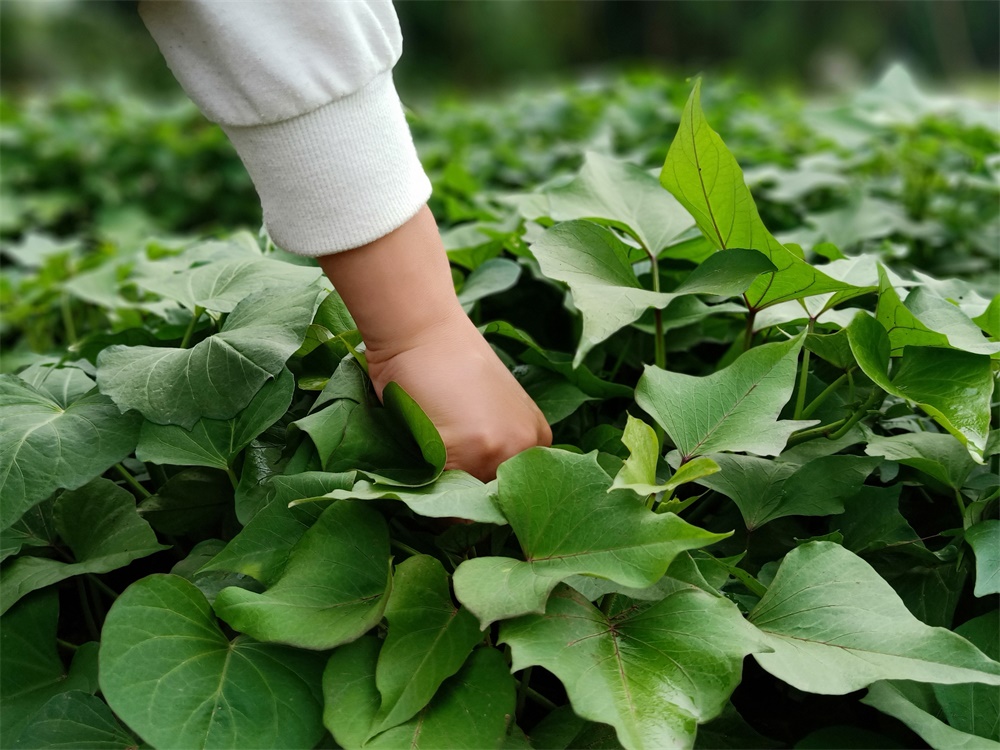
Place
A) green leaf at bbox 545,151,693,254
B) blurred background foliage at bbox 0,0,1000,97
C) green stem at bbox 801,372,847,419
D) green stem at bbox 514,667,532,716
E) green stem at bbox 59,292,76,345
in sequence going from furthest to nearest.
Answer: blurred background foliage at bbox 0,0,1000,97, green stem at bbox 59,292,76,345, green leaf at bbox 545,151,693,254, green stem at bbox 801,372,847,419, green stem at bbox 514,667,532,716

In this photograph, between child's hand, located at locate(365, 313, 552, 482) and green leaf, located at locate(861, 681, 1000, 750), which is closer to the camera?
green leaf, located at locate(861, 681, 1000, 750)

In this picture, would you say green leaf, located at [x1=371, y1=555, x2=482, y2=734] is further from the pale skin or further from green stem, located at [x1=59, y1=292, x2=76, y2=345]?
green stem, located at [x1=59, y1=292, x2=76, y2=345]

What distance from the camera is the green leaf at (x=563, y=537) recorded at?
1.67 ft

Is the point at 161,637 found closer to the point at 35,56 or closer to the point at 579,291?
the point at 579,291

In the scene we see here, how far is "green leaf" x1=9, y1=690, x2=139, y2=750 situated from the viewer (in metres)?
0.56

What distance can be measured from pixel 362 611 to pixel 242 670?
83 mm

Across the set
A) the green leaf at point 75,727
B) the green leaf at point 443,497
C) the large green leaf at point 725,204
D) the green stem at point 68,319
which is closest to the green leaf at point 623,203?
the large green leaf at point 725,204

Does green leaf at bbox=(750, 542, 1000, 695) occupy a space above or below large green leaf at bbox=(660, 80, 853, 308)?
below

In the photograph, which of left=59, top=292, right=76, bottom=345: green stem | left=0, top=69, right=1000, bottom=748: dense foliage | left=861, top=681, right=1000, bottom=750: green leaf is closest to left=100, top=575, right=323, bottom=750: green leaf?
left=0, top=69, right=1000, bottom=748: dense foliage

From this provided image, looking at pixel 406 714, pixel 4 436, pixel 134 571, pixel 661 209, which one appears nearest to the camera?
pixel 406 714

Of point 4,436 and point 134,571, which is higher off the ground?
point 4,436

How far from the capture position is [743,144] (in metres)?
2.04

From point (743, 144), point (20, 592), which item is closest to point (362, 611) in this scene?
point (20, 592)

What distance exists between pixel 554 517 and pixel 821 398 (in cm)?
28
